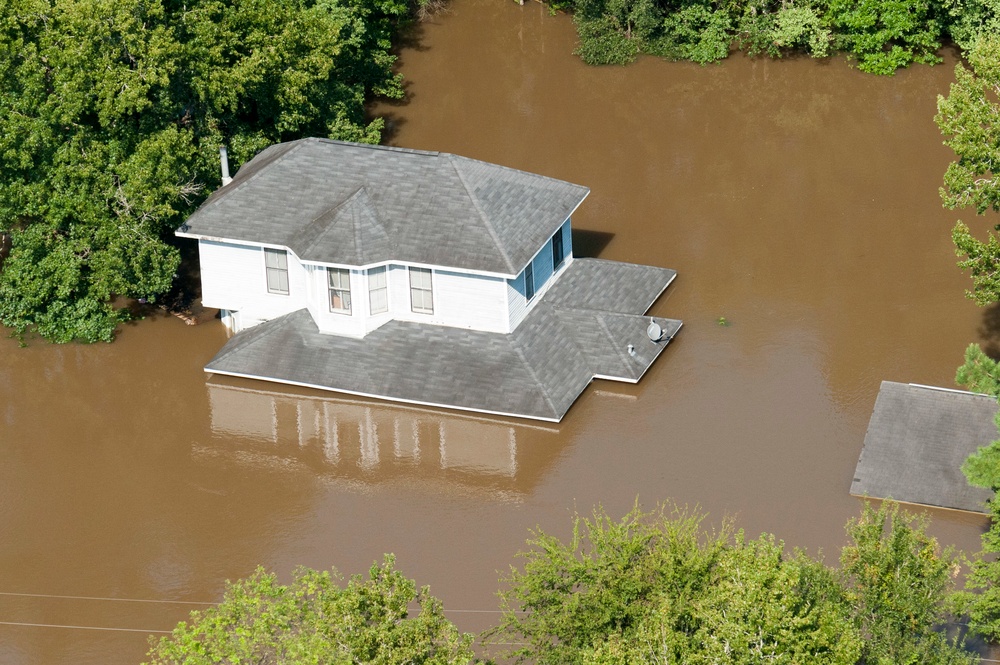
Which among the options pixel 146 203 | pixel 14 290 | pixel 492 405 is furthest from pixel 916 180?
pixel 14 290

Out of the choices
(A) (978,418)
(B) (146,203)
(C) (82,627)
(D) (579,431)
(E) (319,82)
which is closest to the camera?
(C) (82,627)

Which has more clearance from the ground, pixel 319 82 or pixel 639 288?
pixel 319 82

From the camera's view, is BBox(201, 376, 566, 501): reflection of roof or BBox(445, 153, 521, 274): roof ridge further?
BBox(445, 153, 521, 274): roof ridge

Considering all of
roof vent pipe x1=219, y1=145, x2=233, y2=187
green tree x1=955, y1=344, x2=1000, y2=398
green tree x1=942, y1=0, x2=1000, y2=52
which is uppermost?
green tree x1=942, y1=0, x2=1000, y2=52

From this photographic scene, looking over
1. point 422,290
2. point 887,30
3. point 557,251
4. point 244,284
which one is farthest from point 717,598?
point 887,30

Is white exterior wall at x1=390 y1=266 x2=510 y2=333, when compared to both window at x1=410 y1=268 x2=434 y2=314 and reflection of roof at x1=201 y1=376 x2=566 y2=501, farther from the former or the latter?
reflection of roof at x1=201 y1=376 x2=566 y2=501

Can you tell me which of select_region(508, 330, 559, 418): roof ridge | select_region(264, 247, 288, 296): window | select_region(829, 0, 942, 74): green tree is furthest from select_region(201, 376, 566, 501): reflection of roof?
select_region(829, 0, 942, 74): green tree

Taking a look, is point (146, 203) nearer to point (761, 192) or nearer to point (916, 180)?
point (761, 192)
